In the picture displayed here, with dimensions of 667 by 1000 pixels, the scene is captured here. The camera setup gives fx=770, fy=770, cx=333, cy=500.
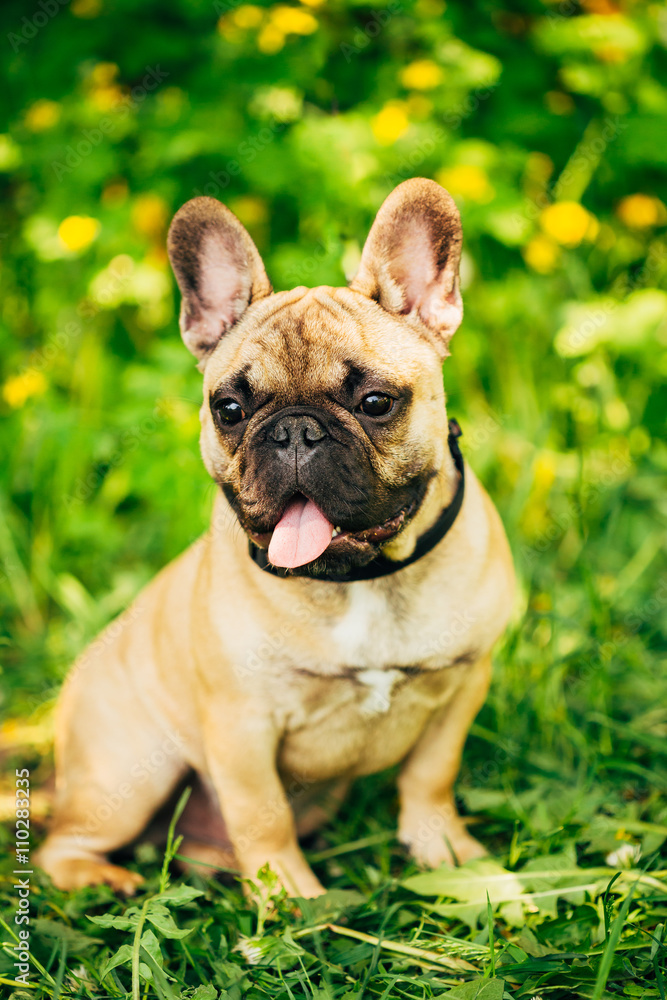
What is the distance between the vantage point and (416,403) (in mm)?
1885

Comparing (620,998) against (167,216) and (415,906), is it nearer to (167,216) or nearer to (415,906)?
(415,906)

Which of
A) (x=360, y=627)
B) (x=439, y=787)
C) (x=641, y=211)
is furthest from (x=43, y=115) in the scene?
(x=439, y=787)

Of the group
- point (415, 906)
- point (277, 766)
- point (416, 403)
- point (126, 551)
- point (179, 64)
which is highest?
point (179, 64)

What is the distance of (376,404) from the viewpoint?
184cm

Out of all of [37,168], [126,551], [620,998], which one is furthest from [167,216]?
[620,998]

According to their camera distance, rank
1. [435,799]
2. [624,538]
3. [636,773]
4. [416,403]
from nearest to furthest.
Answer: [416,403], [435,799], [636,773], [624,538]

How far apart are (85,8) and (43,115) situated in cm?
54

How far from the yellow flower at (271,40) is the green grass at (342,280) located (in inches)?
1.2

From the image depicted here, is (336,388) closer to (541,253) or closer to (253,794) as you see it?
(253,794)

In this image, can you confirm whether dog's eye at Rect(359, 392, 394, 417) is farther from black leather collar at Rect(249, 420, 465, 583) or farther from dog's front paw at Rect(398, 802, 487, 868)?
dog's front paw at Rect(398, 802, 487, 868)

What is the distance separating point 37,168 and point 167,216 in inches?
26.8

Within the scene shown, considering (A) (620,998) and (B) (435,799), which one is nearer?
(A) (620,998)

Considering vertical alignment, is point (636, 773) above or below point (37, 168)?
below

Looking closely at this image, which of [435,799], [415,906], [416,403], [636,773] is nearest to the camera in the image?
[416,403]
